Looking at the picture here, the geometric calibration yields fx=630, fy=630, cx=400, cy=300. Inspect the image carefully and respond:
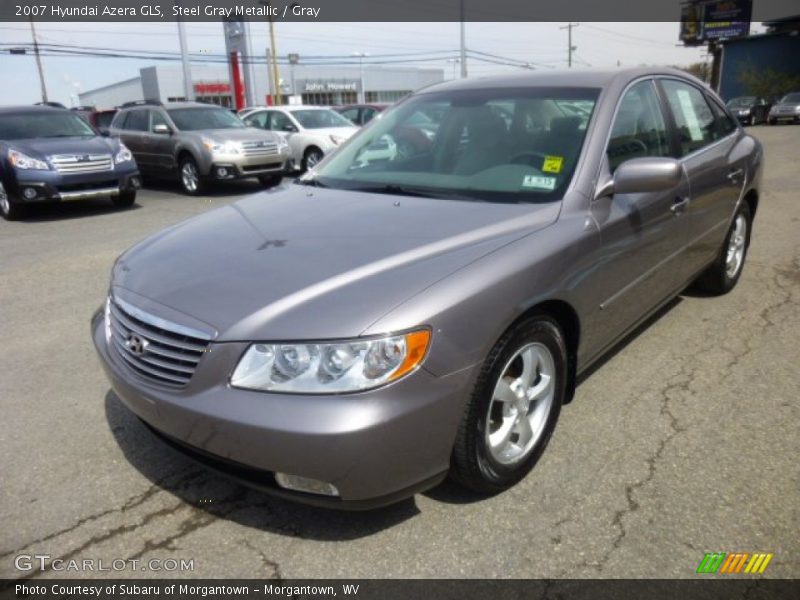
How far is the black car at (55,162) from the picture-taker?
877cm

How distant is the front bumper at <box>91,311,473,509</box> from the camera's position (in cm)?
196

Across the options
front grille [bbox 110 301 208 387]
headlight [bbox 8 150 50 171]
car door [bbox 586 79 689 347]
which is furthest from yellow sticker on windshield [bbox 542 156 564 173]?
headlight [bbox 8 150 50 171]

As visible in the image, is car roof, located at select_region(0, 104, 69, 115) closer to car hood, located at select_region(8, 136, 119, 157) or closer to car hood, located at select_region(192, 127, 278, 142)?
car hood, located at select_region(8, 136, 119, 157)

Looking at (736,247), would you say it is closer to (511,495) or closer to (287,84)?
(511,495)

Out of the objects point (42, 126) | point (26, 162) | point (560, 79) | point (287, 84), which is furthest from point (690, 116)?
point (287, 84)

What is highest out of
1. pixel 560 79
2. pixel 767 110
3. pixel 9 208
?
pixel 560 79

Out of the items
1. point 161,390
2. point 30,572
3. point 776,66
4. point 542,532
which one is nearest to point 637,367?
point 542,532

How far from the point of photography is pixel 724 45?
5103 cm

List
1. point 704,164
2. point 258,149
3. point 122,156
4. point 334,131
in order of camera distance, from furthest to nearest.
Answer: point 334,131
point 258,149
point 122,156
point 704,164

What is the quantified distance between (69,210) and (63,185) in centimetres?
120

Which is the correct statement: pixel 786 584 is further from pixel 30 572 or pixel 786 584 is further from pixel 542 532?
pixel 30 572

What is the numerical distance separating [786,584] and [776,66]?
178 ft

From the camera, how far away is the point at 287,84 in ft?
257

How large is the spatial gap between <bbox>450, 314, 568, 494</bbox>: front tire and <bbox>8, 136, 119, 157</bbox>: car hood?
860 centimetres
